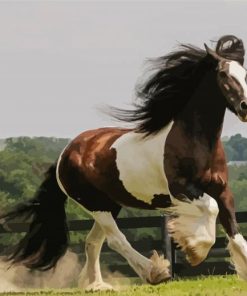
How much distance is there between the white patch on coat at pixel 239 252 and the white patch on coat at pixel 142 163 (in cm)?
86

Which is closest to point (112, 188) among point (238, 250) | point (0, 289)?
point (238, 250)

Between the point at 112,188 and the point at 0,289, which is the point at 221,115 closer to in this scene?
the point at 112,188

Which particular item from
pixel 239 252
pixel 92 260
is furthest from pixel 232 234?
pixel 92 260

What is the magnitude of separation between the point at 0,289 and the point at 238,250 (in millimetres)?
4995

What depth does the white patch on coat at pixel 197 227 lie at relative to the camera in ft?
24.9

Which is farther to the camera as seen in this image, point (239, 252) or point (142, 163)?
point (142, 163)

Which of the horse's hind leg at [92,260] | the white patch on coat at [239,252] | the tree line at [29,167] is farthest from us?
the tree line at [29,167]

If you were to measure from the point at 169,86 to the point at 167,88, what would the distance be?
0.09ft

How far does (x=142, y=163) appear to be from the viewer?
8422 millimetres

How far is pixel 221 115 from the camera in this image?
7.96 meters

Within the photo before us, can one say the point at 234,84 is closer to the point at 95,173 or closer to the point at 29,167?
the point at 95,173

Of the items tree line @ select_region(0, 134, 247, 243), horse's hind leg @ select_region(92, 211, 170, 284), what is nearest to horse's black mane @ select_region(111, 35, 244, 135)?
horse's hind leg @ select_region(92, 211, 170, 284)

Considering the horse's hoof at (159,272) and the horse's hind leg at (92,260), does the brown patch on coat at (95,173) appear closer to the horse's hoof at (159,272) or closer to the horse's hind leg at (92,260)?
the horse's hind leg at (92,260)

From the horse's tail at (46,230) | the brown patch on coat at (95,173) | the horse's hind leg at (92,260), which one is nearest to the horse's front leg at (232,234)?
the brown patch on coat at (95,173)
